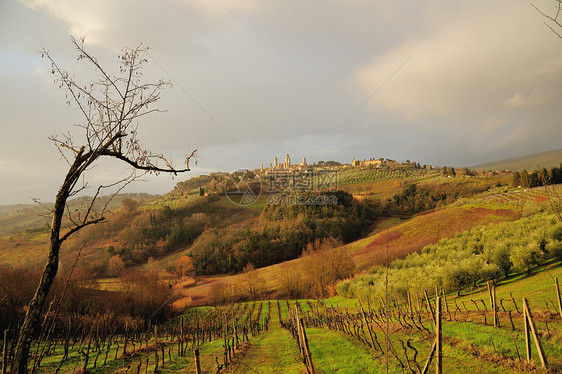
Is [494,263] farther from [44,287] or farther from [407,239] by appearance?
[407,239]

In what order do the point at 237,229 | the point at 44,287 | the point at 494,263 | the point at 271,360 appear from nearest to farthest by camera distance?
1. the point at 44,287
2. the point at 271,360
3. the point at 494,263
4. the point at 237,229

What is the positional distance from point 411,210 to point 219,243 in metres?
58.0

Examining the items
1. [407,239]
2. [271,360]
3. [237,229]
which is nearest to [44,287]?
[271,360]

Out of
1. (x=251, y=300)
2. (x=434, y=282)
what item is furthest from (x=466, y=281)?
(x=251, y=300)

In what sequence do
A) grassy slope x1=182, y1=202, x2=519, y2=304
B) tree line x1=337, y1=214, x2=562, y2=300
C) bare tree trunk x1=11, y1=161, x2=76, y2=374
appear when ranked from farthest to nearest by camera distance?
1. grassy slope x1=182, y1=202, x2=519, y2=304
2. tree line x1=337, y1=214, x2=562, y2=300
3. bare tree trunk x1=11, y1=161, x2=76, y2=374

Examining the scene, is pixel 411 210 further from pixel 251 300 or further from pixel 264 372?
pixel 264 372

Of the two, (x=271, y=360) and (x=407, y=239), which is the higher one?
(x=271, y=360)

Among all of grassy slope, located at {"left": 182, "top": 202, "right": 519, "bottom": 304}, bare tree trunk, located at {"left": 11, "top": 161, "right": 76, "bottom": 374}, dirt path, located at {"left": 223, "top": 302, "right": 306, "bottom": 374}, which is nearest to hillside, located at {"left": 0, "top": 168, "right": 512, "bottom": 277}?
grassy slope, located at {"left": 182, "top": 202, "right": 519, "bottom": 304}

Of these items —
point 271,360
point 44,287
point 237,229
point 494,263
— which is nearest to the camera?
point 44,287

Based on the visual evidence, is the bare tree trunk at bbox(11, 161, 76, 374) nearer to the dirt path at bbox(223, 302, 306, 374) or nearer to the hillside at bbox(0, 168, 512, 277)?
the dirt path at bbox(223, 302, 306, 374)

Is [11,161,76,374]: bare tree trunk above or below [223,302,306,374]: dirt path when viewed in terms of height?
above

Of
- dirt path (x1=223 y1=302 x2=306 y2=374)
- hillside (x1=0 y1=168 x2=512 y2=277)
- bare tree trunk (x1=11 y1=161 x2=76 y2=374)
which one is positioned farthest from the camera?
hillside (x1=0 y1=168 x2=512 y2=277)

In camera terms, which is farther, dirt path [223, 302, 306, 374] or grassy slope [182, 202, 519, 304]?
grassy slope [182, 202, 519, 304]

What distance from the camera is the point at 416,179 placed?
388ft
